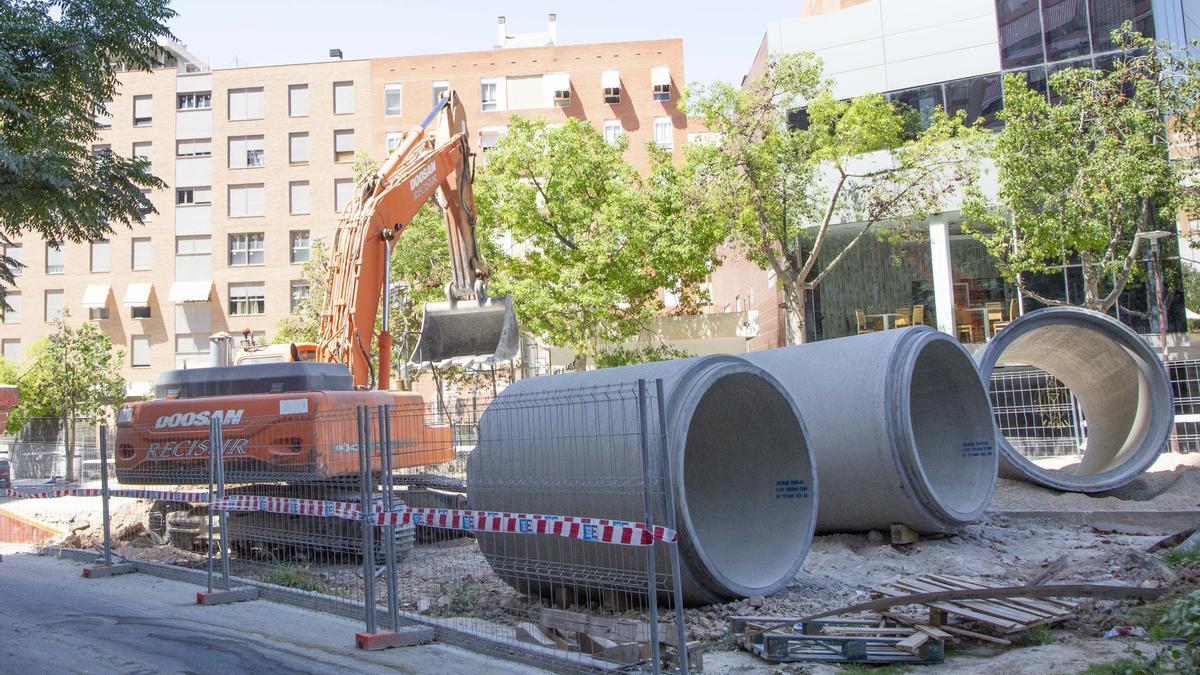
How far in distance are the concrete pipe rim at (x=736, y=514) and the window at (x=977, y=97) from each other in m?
23.7

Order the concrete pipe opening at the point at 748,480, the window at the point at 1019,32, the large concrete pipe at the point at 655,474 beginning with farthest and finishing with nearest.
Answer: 1. the window at the point at 1019,32
2. the concrete pipe opening at the point at 748,480
3. the large concrete pipe at the point at 655,474

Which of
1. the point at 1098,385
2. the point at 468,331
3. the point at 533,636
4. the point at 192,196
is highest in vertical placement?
the point at 192,196

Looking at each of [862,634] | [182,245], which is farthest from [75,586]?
[182,245]

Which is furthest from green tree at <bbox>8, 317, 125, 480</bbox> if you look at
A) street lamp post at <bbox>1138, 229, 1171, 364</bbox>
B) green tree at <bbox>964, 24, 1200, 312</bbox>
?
street lamp post at <bbox>1138, 229, 1171, 364</bbox>

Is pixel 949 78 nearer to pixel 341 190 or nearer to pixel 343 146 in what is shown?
pixel 341 190

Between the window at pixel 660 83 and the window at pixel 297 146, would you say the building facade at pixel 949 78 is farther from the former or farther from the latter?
the window at pixel 297 146

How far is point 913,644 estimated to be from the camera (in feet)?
22.4

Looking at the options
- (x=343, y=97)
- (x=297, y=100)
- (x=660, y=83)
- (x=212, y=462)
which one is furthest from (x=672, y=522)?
(x=297, y=100)

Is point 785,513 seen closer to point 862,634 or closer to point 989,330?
point 862,634

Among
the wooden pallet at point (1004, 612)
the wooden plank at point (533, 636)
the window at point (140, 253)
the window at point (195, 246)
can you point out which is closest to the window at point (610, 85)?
the window at point (195, 246)

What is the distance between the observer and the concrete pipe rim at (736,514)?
7.74 m

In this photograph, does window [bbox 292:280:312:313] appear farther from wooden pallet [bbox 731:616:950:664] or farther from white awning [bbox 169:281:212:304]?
wooden pallet [bbox 731:616:950:664]

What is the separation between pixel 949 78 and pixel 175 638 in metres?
27.9

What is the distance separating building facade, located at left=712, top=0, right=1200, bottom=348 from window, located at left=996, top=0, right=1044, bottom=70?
3 cm
